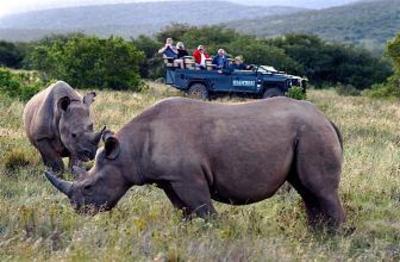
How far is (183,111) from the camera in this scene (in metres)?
7.34

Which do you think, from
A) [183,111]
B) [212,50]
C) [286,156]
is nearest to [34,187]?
[183,111]

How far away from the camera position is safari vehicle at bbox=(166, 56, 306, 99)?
25375 millimetres

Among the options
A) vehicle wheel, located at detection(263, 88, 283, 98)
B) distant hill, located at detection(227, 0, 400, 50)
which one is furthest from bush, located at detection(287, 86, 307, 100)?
distant hill, located at detection(227, 0, 400, 50)

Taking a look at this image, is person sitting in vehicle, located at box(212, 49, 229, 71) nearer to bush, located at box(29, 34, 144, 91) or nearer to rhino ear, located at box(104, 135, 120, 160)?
bush, located at box(29, 34, 144, 91)

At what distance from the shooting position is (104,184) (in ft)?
24.0

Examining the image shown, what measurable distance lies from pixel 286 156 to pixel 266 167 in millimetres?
222

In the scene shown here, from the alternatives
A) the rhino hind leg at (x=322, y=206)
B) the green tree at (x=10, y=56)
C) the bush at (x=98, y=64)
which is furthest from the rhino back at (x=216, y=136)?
the green tree at (x=10, y=56)

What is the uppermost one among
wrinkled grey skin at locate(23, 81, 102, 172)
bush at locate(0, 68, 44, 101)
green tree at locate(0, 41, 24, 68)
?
wrinkled grey skin at locate(23, 81, 102, 172)

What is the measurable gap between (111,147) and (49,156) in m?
3.66

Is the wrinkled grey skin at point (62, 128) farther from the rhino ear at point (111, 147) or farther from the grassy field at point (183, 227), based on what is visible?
the rhino ear at point (111, 147)

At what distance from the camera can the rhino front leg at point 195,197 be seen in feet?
23.1

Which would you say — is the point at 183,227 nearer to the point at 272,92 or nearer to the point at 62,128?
the point at 62,128

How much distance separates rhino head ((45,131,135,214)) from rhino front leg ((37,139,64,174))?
331cm

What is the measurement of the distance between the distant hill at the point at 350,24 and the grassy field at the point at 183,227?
77.3 metres
